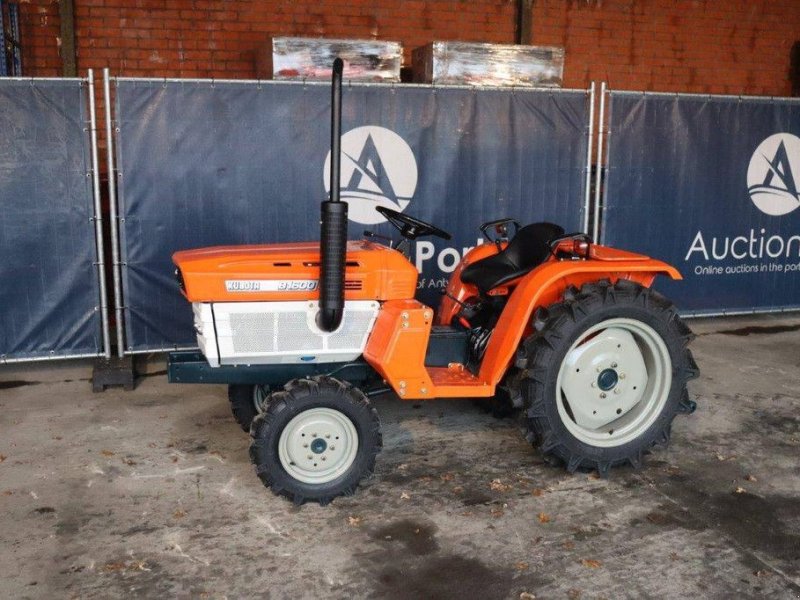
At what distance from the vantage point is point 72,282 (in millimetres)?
5965

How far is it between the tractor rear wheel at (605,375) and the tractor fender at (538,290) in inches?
3.4

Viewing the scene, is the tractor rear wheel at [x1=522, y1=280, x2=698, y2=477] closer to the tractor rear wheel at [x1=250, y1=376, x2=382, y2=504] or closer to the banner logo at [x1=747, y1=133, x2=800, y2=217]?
the tractor rear wheel at [x1=250, y1=376, x2=382, y2=504]

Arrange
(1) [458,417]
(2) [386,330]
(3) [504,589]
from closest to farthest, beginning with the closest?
(3) [504,589]
(2) [386,330]
(1) [458,417]

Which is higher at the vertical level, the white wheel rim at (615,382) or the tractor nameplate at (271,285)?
the tractor nameplate at (271,285)

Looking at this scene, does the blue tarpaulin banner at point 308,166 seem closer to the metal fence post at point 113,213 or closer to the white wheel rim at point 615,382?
A: the metal fence post at point 113,213

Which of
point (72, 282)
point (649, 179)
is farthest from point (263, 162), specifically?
point (649, 179)

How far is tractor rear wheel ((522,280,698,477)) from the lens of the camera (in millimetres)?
4027

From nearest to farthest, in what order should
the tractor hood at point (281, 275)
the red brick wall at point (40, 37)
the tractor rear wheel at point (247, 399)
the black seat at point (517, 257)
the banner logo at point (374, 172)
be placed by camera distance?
the tractor hood at point (281, 275)
the black seat at point (517, 257)
the tractor rear wheel at point (247, 399)
the banner logo at point (374, 172)
the red brick wall at point (40, 37)

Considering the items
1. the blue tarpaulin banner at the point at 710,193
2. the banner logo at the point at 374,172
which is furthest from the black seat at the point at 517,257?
the blue tarpaulin banner at the point at 710,193

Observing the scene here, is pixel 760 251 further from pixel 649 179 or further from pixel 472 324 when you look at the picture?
pixel 472 324

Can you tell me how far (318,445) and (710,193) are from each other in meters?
4.94

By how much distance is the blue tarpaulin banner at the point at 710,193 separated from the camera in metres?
7.03

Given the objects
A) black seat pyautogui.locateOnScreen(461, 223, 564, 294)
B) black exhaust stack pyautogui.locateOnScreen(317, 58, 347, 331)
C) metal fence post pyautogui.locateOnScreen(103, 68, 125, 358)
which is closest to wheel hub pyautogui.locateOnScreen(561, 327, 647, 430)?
black seat pyautogui.locateOnScreen(461, 223, 564, 294)

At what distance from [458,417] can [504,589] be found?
1.97 metres
